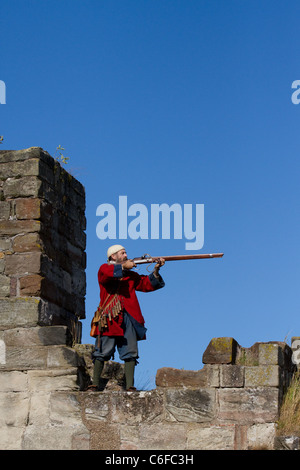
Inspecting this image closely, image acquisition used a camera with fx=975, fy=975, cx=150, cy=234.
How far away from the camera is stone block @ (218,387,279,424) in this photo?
9.45 m

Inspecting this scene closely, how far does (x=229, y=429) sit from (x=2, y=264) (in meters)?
3.02

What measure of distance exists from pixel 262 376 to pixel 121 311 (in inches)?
Answer: 65.4

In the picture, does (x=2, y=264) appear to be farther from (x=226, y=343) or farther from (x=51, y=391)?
(x=226, y=343)

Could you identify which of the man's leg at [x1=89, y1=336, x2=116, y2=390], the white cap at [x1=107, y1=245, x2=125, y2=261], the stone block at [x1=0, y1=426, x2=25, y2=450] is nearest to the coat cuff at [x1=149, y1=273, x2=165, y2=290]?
the white cap at [x1=107, y1=245, x2=125, y2=261]

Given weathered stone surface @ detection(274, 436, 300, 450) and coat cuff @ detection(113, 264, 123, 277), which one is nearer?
weathered stone surface @ detection(274, 436, 300, 450)

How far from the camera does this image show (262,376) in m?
9.57

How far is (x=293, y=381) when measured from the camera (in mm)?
10023

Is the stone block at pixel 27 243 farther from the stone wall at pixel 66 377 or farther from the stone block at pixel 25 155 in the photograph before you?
the stone block at pixel 25 155

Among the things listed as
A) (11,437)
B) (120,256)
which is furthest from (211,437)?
(120,256)

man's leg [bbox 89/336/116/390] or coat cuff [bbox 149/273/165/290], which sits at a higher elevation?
coat cuff [bbox 149/273/165/290]

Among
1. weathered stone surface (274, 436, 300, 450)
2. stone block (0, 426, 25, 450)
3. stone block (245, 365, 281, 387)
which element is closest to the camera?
weathered stone surface (274, 436, 300, 450)

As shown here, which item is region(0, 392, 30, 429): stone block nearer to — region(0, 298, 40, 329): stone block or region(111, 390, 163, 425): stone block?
region(0, 298, 40, 329): stone block

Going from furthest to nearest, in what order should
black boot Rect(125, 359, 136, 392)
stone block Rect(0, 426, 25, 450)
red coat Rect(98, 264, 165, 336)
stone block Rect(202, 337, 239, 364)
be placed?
red coat Rect(98, 264, 165, 336) < black boot Rect(125, 359, 136, 392) < stone block Rect(0, 426, 25, 450) < stone block Rect(202, 337, 239, 364)
